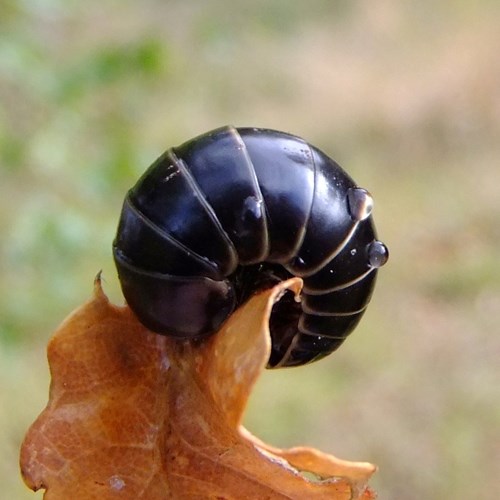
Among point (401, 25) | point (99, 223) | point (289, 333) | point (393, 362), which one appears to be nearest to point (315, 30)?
point (401, 25)

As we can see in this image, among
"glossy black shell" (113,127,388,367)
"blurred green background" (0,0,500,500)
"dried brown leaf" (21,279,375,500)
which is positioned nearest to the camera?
"dried brown leaf" (21,279,375,500)

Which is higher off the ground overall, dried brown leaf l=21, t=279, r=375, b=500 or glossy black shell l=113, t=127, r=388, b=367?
glossy black shell l=113, t=127, r=388, b=367

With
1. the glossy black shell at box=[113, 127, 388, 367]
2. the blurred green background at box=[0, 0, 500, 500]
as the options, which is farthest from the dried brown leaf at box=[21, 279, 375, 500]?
the blurred green background at box=[0, 0, 500, 500]

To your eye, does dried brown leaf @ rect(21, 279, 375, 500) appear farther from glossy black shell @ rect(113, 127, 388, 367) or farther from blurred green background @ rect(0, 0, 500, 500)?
→ blurred green background @ rect(0, 0, 500, 500)

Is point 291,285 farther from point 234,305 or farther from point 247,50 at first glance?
point 247,50

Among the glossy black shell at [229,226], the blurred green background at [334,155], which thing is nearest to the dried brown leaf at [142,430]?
the glossy black shell at [229,226]

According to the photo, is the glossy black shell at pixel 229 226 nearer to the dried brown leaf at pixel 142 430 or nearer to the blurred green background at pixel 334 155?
the dried brown leaf at pixel 142 430

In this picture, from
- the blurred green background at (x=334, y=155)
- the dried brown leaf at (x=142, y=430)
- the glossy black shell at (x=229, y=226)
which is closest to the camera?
the dried brown leaf at (x=142, y=430)

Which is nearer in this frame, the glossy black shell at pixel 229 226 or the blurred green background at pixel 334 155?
the glossy black shell at pixel 229 226
